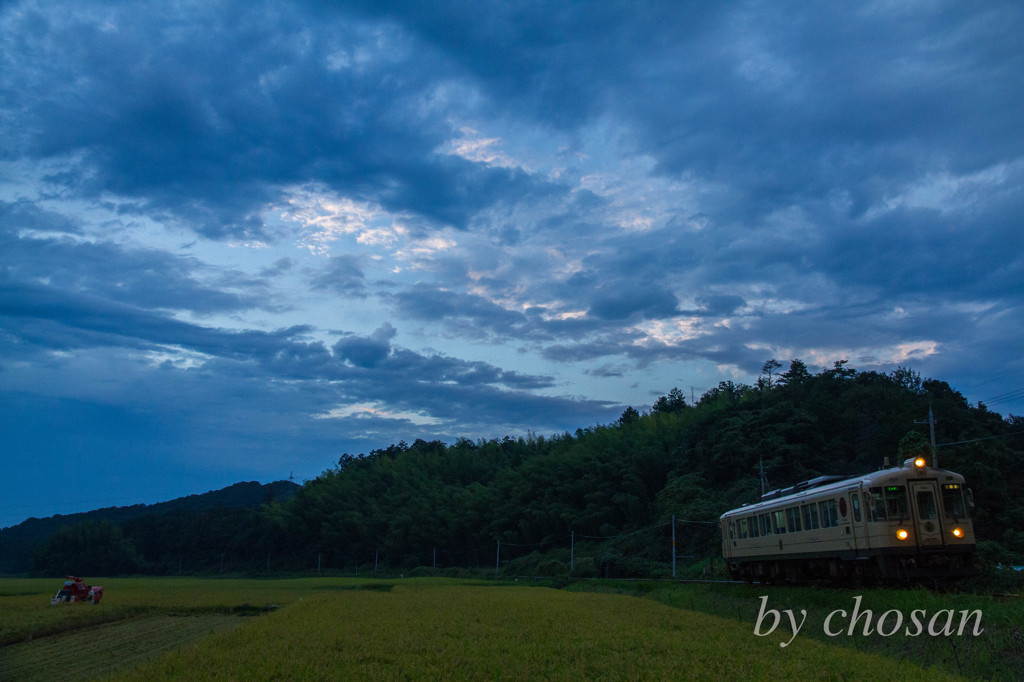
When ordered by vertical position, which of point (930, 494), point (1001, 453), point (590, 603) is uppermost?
point (1001, 453)

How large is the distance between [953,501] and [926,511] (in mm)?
882

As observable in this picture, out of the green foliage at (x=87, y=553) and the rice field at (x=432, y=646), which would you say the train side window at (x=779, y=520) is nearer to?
the rice field at (x=432, y=646)

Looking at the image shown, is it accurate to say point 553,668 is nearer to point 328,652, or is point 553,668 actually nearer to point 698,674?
point 698,674

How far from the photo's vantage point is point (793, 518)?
20.5 meters

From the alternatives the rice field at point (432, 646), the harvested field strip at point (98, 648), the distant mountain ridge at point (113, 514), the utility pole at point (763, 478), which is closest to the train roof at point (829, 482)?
the rice field at point (432, 646)

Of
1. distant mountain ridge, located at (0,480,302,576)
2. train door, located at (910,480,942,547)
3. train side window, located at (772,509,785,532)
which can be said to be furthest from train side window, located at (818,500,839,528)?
distant mountain ridge, located at (0,480,302,576)

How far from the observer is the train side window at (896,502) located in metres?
16.1

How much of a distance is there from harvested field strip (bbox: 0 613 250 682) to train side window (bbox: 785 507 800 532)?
17.1 meters

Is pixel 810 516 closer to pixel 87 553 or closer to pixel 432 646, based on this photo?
pixel 432 646

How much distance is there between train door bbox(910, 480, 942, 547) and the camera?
15938 millimetres

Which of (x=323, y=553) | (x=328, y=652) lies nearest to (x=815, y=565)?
(x=328, y=652)

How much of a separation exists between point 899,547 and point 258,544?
7367cm

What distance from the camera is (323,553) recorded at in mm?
71062

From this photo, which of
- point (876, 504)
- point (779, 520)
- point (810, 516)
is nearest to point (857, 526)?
point (876, 504)
